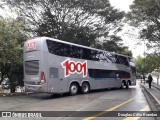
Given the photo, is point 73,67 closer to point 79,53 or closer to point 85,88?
point 79,53

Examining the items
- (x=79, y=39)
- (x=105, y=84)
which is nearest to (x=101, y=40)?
(x=79, y=39)

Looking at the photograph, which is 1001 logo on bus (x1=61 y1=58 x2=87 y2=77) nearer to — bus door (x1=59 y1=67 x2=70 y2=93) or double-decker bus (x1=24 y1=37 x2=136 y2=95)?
double-decker bus (x1=24 y1=37 x2=136 y2=95)

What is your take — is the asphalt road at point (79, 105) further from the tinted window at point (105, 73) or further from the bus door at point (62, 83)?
the tinted window at point (105, 73)

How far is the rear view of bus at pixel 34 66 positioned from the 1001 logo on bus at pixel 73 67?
208cm

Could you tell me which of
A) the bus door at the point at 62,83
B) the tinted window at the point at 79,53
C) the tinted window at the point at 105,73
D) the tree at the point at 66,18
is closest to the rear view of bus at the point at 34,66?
the tinted window at the point at 79,53

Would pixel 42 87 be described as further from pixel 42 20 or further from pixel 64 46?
pixel 42 20

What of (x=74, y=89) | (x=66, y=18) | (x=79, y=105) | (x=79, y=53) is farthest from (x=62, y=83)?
(x=66, y=18)

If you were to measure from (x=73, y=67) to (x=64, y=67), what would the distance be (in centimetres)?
118

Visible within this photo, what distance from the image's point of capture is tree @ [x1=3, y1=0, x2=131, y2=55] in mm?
30391

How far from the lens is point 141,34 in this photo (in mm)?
27781

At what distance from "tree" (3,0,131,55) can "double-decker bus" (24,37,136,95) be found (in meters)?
8.22

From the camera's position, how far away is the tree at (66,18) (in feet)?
99.7

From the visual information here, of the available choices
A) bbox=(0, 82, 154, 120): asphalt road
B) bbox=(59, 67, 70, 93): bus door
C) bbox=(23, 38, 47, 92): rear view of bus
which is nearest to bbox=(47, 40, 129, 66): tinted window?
bbox=(23, 38, 47, 92): rear view of bus

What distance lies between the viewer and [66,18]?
31.2m
